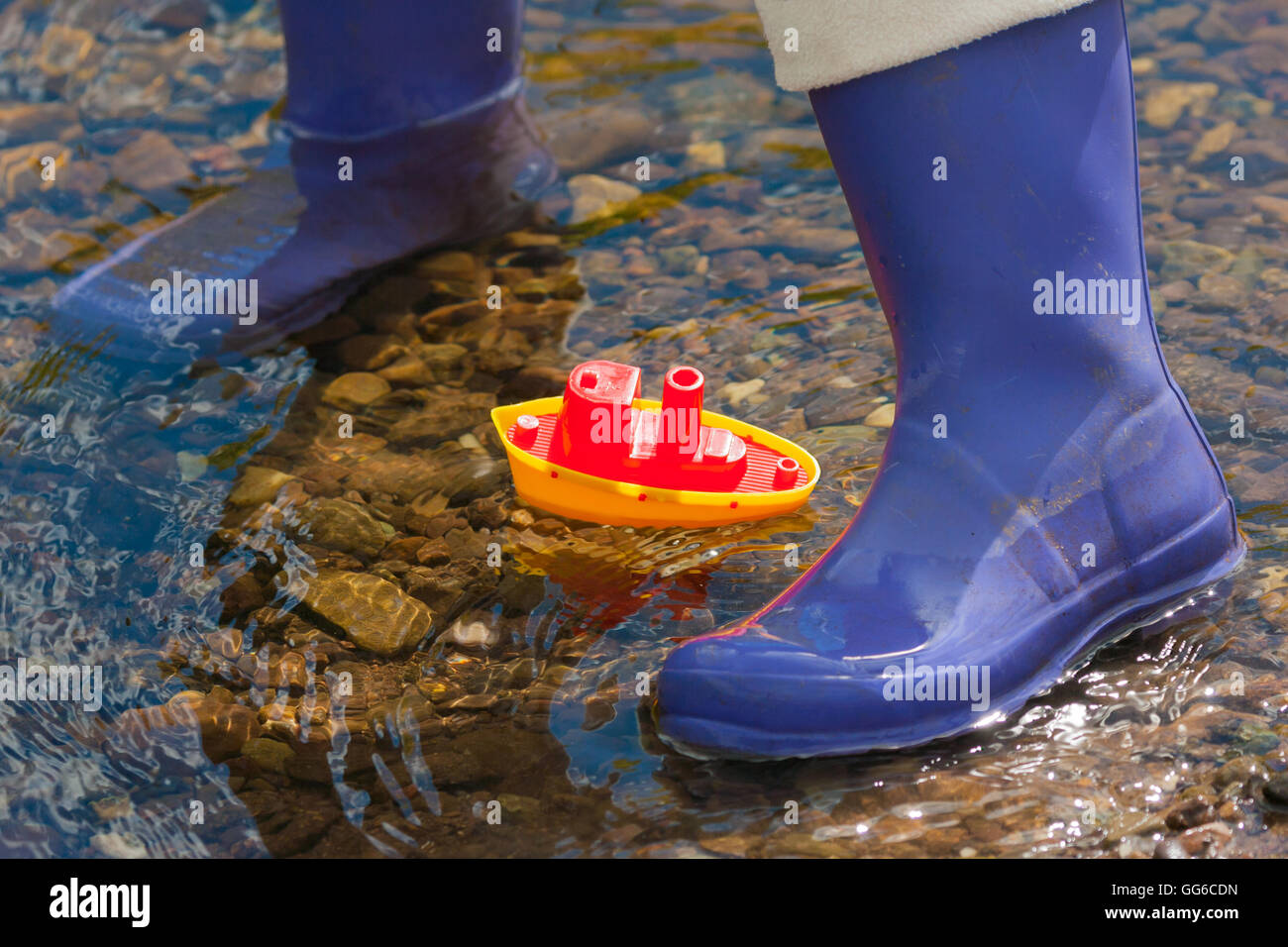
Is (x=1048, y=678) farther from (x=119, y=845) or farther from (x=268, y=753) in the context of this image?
(x=119, y=845)

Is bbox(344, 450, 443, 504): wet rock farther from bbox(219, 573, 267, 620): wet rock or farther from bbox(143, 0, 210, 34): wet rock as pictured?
bbox(143, 0, 210, 34): wet rock

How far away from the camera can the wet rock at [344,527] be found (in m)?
2.00

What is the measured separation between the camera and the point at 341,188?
107 inches

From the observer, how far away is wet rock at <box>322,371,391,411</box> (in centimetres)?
233

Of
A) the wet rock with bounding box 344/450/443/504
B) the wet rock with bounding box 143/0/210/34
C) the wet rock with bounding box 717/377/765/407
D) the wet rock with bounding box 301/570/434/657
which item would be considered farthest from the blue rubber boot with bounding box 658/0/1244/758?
the wet rock with bounding box 143/0/210/34

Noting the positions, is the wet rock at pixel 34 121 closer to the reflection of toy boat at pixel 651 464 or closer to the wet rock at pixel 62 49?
the wet rock at pixel 62 49

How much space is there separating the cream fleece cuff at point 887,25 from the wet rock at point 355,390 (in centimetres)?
112

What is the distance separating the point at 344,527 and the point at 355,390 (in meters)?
0.40

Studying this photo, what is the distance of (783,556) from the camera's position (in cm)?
191

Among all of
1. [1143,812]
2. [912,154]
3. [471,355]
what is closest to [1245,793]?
[1143,812]

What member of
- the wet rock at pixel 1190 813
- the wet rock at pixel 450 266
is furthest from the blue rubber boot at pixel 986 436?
the wet rock at pixel 450 266

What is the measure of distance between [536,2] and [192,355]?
1672 mm

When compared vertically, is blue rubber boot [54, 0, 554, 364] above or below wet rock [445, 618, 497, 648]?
above

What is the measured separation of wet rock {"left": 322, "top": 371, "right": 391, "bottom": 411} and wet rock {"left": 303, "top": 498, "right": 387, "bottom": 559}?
11.6 inches
